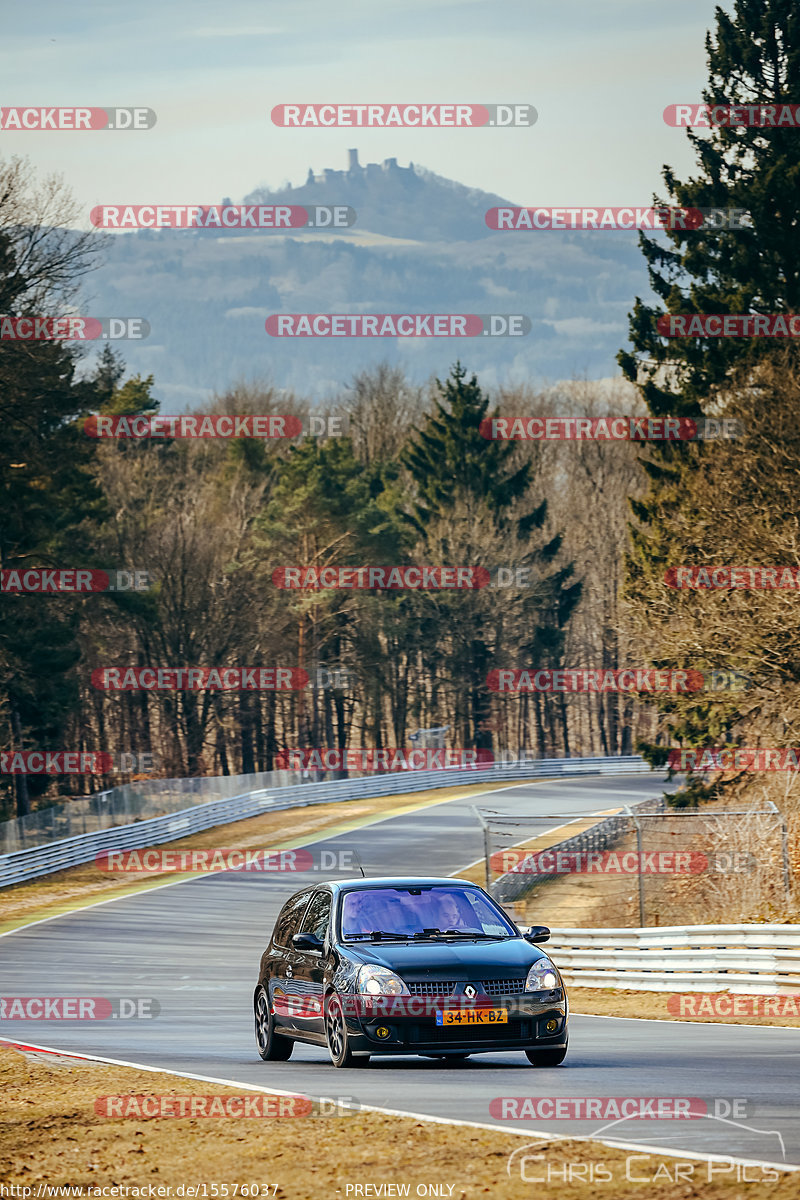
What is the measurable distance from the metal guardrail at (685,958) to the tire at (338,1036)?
25.2ft

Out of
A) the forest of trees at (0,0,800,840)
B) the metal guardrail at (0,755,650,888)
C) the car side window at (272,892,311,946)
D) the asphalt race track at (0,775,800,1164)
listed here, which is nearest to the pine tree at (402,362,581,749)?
the forest of trees at (0,0,800,840)

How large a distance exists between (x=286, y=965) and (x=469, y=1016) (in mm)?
2284

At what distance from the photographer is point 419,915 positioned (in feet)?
39.7

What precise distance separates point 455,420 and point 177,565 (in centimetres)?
1987

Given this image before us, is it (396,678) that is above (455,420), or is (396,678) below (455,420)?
below

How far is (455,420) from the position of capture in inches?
3236

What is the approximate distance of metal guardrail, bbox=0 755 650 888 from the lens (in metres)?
40.8

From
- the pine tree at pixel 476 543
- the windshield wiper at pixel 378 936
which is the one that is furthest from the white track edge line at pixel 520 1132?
the pine tree at pixel 476 543

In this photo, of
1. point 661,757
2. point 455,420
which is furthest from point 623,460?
point 661,757

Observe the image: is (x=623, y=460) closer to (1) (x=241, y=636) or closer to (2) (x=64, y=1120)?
(1) (x=241, y=636)

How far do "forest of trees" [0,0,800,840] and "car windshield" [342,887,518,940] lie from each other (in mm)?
21827

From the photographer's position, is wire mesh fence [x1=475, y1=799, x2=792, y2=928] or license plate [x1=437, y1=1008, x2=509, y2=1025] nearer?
license plate [x1=437, y1=1008, x2=509, y2=1025]

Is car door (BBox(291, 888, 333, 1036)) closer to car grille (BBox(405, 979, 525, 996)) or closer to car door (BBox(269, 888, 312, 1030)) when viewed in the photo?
car door (BBox(269, 888, 312, 1030))

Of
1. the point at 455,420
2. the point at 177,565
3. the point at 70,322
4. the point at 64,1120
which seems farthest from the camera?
the point at 455,420
